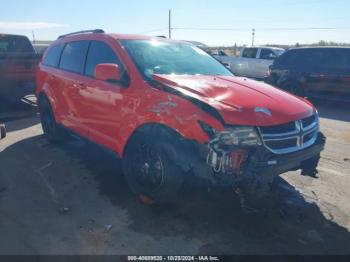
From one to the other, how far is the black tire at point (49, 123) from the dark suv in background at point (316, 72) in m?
7.61

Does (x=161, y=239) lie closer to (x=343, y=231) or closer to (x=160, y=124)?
(x=160, y=124)

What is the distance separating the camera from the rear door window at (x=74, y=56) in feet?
17.7

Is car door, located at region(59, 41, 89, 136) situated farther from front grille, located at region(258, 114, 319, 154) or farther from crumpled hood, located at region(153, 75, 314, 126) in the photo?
front grille, located at region(258, 114, 319, 154)

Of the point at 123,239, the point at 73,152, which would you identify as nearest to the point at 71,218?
the point at 123,239

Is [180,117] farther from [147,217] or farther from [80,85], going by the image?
[80,85]

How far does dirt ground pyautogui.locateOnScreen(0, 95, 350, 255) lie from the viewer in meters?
3.40

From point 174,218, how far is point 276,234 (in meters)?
1.08

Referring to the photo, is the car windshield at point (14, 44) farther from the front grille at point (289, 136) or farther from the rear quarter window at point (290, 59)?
the front grille at point (289, 136)

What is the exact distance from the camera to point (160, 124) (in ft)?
12.5

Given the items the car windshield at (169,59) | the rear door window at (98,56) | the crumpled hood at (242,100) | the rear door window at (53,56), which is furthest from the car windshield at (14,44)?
the crumpled hood at (242,100)

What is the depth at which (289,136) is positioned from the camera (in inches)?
144

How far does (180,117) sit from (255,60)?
1539cm

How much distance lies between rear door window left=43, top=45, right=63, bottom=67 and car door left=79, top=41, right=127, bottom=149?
1.31 meters

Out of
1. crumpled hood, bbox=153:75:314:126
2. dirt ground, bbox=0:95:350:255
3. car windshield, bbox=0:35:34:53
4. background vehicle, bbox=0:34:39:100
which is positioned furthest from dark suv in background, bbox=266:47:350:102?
car windshield, bbox=0:35:34:53
